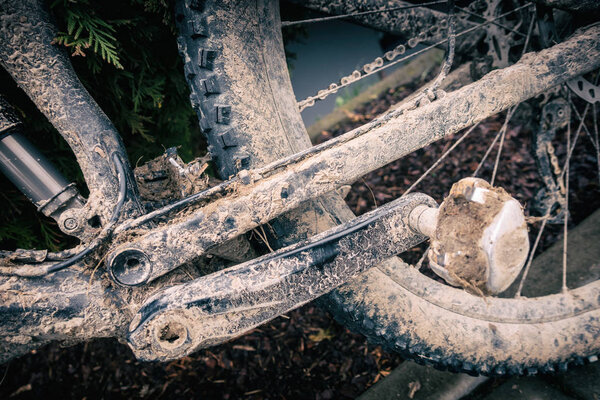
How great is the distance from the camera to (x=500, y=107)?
1193 millimetres

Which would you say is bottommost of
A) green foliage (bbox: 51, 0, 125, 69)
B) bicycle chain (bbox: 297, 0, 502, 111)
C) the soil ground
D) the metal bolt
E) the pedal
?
the soil ground

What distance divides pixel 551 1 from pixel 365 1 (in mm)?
714

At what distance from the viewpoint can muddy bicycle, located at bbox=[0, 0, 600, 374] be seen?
92cm

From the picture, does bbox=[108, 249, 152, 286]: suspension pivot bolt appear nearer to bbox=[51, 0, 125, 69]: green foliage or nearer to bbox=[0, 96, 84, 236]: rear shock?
bbox=[0, 96, 84, 236]: rear shock

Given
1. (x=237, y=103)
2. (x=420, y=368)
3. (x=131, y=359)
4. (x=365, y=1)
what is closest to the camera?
(x=237, y=103)

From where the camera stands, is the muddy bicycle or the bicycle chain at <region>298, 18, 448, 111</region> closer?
the muddy bicycle

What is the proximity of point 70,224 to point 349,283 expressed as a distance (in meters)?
0.89

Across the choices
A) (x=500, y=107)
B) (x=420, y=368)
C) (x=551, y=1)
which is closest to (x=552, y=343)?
(x=420, y=368)

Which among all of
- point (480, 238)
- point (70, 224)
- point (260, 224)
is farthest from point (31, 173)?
point (480, 238)

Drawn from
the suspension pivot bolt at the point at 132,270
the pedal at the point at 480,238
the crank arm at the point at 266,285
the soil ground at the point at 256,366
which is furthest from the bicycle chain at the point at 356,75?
the soil ground at the point at 256,366

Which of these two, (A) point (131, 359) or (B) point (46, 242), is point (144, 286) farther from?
(A) point (131, 359)

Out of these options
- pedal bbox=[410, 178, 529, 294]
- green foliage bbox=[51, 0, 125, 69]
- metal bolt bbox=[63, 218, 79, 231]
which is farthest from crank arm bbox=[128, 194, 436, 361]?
green foliage bbox=[51, 0, 125, 69]

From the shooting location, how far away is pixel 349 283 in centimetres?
116

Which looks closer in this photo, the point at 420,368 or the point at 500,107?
the point at 500,107
